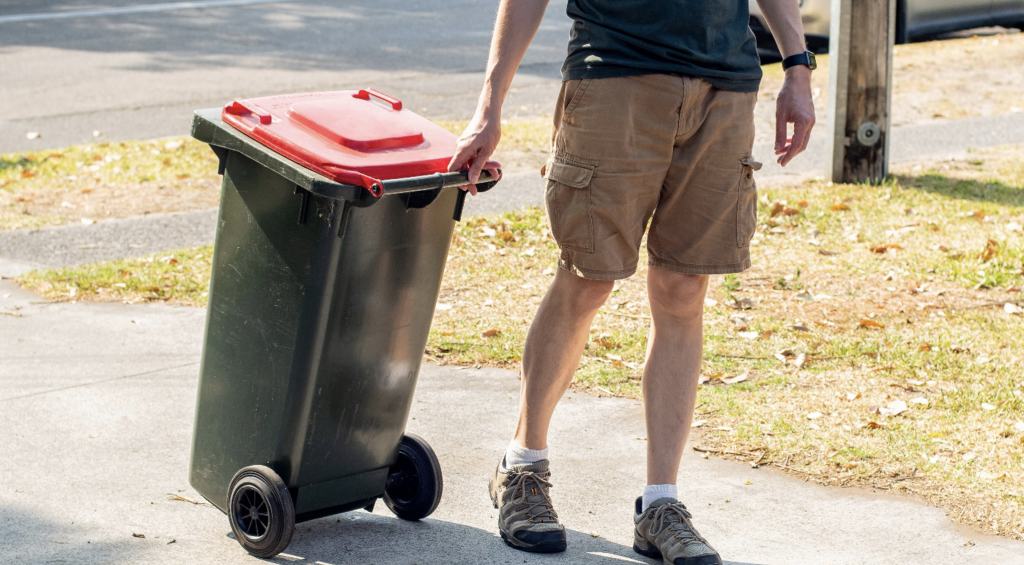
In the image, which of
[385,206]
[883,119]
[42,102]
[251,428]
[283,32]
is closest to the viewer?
[385,206]

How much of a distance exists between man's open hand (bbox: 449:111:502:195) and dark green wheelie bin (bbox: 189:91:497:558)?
0.04m

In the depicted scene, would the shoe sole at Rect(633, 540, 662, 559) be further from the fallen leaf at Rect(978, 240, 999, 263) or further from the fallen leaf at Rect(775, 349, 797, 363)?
the fallen leaf at Rect(978, 240, 999, 263)

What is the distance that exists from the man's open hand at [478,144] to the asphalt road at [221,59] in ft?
20.3

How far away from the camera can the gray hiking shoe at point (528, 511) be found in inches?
119

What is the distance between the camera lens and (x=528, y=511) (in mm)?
3068

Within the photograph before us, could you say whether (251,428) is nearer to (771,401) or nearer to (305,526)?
(305,526)

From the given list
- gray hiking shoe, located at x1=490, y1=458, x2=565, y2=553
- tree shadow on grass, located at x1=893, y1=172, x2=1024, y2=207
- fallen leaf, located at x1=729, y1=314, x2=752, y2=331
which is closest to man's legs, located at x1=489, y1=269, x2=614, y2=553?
gray hiking shoe, located at x1=490, y1=458, x2=565, y2=553

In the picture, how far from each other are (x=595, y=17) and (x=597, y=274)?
63 centimetres

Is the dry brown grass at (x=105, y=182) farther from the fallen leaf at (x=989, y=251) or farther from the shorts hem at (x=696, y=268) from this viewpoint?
the shorts hem at (x=696, y=268)

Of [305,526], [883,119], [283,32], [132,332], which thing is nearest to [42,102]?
[283,32]

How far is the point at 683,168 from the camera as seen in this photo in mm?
2900

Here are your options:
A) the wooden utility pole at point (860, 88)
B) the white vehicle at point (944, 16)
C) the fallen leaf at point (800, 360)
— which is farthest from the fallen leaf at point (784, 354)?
the white vehicle at point (944, 16)

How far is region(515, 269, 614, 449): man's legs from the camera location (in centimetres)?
300

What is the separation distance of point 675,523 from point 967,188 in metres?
4.69
